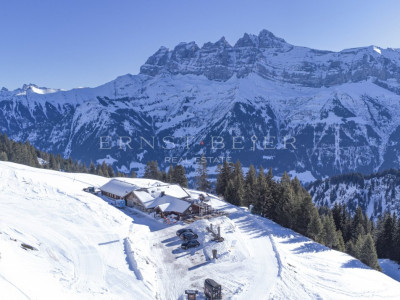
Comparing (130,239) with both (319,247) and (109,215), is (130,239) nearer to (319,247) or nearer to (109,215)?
(109,215)

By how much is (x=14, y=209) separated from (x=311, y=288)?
1476 inches

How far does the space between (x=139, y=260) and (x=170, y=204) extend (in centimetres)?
2686

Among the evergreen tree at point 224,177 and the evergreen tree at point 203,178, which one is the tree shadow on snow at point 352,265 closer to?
the evergreen tree at point 224,177

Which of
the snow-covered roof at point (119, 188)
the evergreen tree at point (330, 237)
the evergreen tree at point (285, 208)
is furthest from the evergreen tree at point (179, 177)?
the evergreen tree at point (330, 237)

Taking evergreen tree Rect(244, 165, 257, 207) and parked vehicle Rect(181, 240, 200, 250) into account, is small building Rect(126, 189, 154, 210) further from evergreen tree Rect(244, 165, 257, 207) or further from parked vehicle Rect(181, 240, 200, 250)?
evergreen tree Rect(244, 165, 257, 207)

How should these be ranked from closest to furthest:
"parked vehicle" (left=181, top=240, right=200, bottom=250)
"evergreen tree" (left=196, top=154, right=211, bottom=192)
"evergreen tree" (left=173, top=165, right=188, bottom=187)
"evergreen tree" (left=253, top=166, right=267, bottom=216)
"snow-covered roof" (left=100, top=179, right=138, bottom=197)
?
1. "parked vehicle" (left=181, top=240, right=200, bottom=250)
2. "snow-covered roof" (left=100, top=179, right=138, bottom=197)
3. "evergreen tree" (left=253, top=166, right=267, bottom=216)
4. "evergreen tree" (left=196, top=154, right=211, bottom=192)
5. "evergreen tree" (left=173, top=165, right=188, bottom=187)

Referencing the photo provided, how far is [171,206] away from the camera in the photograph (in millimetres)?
62625

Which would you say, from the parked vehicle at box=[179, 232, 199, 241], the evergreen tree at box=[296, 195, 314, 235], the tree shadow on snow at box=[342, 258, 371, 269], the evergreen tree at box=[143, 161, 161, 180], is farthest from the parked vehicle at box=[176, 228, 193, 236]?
the evergreen tree at box=[143, 161, 161, 180]

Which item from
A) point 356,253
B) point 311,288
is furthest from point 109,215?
point 356,253

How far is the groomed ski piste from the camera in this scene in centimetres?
2856

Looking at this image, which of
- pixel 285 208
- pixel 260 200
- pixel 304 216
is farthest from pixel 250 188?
pixel 304 216

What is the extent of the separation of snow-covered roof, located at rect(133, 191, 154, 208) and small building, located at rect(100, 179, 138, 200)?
6.26 ft

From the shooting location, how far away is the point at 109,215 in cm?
5031

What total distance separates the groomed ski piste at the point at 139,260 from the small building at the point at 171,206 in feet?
17.1
